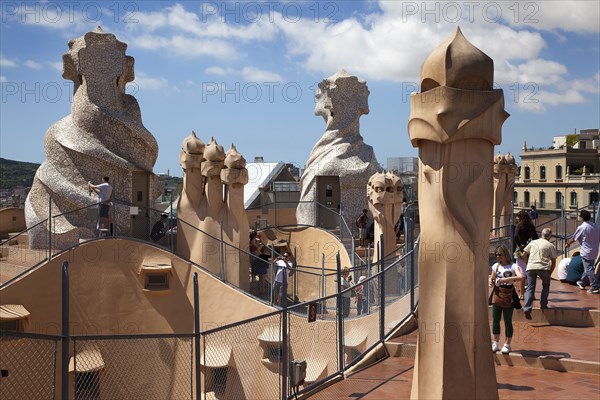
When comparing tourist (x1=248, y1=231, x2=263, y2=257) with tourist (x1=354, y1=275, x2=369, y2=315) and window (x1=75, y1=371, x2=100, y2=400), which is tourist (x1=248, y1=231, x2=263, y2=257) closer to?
window (x1=75, y1=371, x2=100, y2=400)

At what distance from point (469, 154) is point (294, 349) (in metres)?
6.91

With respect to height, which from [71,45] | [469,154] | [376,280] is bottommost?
[376,280]

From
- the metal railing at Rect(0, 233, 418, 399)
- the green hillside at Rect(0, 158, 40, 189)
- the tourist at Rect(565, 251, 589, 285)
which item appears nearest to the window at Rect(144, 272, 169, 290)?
the metal railing at Rect(0, 233, 418, 399)

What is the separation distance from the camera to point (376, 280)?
33.2ft

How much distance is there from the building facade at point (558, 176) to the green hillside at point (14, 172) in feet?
105

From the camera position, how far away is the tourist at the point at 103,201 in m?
13.4

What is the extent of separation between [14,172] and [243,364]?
3567cm

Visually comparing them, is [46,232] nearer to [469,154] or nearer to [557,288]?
[557,288]

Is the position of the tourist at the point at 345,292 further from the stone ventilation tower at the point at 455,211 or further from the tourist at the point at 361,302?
the stone ventilation tower at the point at 455,211

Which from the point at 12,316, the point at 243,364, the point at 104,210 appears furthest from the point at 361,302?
the point at 12,316

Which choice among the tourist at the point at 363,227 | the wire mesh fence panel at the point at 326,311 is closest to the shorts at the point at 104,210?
the wire mesh fence panel at the point at 326,311

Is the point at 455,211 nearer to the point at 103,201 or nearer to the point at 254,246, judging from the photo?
the point at 103,201

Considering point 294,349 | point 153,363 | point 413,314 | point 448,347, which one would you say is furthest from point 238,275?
Answer: point 448,347

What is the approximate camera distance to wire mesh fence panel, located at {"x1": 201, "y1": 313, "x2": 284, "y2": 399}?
11.4 meters
